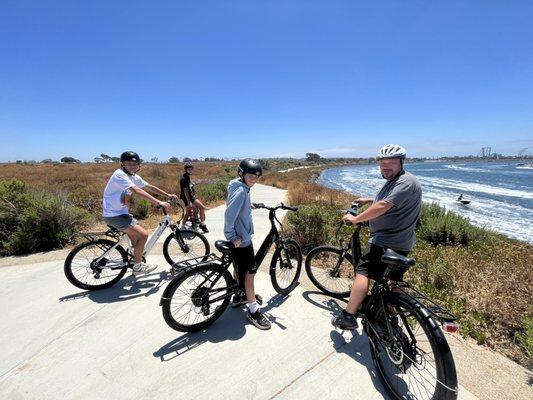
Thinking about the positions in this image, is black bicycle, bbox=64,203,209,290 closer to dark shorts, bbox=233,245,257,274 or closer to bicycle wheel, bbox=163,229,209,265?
bicycle wheel, bbox=163,229,209,265

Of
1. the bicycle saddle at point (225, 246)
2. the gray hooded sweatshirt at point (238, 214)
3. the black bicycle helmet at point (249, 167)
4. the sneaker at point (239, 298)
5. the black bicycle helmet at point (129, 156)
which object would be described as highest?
the black bicycle helmet at point (129, 156)

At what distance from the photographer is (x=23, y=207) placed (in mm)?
6414

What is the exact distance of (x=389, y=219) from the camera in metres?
2.68

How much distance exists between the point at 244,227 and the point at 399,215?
1560 mm

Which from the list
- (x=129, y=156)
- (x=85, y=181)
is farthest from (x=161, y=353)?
(x=85, y=181)

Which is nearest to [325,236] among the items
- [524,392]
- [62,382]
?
[524,392]

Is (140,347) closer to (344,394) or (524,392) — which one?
(344,394)

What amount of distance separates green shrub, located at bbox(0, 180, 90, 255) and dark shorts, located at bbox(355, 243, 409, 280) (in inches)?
250

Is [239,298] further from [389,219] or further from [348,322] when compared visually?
[389,219]

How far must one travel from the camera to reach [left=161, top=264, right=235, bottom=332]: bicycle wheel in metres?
2.89

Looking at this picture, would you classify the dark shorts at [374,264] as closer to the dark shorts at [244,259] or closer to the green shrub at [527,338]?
the dark shorts at [244,259]

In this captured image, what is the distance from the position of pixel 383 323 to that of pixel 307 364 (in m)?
0.81

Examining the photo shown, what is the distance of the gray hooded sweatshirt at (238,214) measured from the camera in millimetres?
2908

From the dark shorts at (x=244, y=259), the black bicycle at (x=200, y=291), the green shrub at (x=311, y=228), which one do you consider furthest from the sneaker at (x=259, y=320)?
the green shrub at (x=311, y=228)
